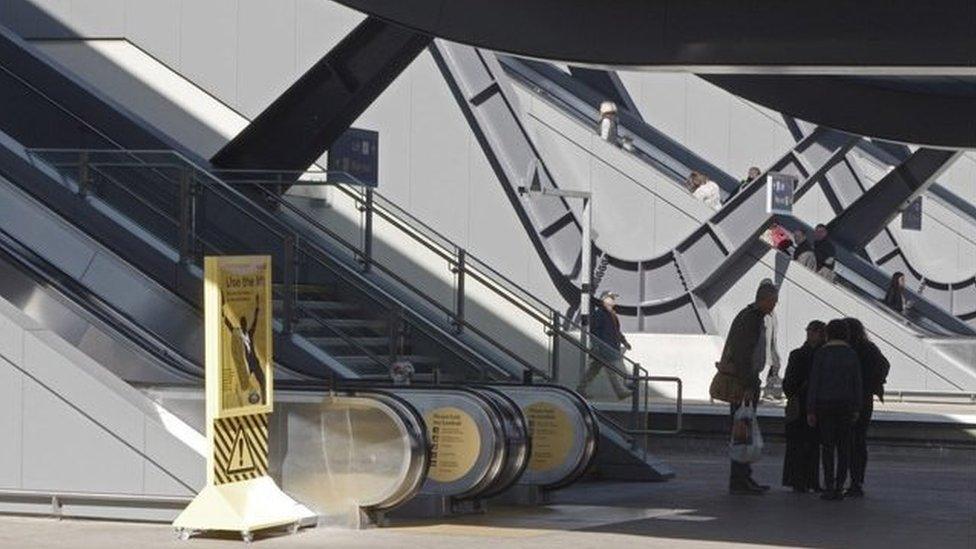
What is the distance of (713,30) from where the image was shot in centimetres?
1515

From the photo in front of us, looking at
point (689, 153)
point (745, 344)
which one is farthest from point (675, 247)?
point (745, 344)

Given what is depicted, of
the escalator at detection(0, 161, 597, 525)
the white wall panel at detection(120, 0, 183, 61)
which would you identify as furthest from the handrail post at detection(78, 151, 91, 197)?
the white wall panel at detection(120, 0, 183, 61)

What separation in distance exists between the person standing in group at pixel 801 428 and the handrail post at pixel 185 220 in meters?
5.35

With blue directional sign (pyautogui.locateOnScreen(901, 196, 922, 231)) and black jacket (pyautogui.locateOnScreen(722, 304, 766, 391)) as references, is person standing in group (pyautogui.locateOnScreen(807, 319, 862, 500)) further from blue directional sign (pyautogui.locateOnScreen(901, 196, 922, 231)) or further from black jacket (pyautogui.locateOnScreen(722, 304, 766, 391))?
blue directional sign (pyautogui.locateOnScreen(901, 196, 922, 231))

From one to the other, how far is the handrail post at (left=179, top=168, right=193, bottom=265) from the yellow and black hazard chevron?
11.6 feet

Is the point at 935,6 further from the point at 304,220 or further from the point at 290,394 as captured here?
the point at 304,220

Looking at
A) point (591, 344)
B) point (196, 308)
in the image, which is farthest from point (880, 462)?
point (196, 308)

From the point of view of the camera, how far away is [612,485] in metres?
20.2

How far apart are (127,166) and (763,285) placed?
5499 mm

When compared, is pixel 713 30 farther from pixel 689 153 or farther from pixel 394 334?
pixel 689 153

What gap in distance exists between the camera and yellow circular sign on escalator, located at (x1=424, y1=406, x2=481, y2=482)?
16.5 m

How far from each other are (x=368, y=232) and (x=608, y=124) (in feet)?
48.1

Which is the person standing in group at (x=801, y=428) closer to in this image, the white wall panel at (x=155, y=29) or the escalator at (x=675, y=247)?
the white wall panel at (x=155, y=29)

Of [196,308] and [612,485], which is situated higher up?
[196,308]
